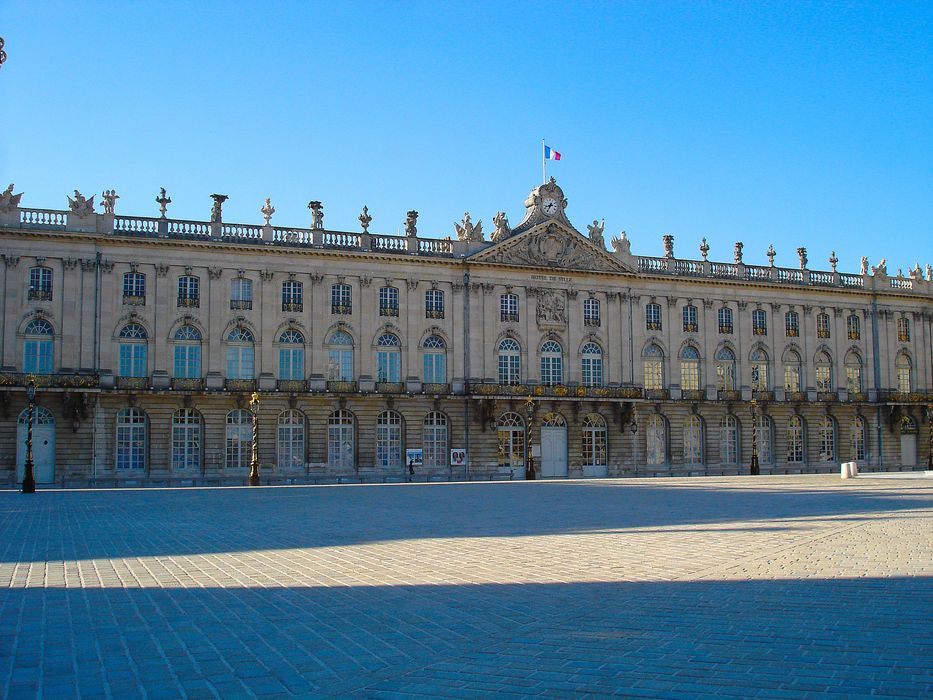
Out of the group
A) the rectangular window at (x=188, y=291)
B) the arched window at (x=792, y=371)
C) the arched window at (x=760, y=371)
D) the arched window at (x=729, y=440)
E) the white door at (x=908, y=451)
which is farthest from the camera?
the white door at (x=908, y=451)

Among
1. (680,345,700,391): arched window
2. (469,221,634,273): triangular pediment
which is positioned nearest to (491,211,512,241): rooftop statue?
(469,221,634,273): triangular pediment

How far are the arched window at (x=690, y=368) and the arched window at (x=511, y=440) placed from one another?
35.3ft

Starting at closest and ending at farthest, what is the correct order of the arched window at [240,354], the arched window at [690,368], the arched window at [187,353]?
1. the arched window at [187,353]
2. the arched window at [240,354]
3. the arched window at [690,368]

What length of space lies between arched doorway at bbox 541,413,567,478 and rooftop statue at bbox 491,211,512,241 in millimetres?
9944

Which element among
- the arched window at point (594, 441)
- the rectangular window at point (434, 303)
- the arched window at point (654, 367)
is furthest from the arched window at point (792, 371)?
the rectangular window at point (434, 303)

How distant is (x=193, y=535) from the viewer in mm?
17953

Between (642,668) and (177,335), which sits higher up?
(177,335)

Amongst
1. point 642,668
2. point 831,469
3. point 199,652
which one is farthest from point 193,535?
point 831,469

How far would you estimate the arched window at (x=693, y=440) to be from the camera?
57406 mm

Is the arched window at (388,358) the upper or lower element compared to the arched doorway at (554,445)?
upper

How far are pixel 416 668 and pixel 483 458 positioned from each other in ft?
147

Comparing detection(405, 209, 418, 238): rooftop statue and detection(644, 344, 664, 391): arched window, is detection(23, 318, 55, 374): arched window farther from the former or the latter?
detection(644, 344, 664, 391): arched window

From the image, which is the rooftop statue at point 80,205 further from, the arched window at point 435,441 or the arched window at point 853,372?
the arched window at point 853,372

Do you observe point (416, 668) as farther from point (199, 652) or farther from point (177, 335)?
point (177, 335)
